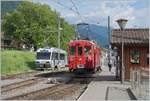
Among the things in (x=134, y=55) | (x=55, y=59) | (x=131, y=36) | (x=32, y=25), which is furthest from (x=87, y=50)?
(x=32, y=25)

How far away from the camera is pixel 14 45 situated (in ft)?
330

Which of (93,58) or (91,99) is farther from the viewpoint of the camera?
(93,58)

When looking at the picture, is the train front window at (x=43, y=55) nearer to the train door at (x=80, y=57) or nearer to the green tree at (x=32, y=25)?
the train door at (x=80, y=57)

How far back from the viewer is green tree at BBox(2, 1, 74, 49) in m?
87.9

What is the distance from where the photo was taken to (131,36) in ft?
106

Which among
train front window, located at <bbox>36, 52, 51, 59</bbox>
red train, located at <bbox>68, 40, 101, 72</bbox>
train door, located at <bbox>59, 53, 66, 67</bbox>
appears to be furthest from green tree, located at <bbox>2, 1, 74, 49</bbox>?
red train, located at <bbox>68, 40, 101, 72</bbox>

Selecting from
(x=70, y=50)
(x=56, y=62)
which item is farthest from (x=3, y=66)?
(x=70, y=50)

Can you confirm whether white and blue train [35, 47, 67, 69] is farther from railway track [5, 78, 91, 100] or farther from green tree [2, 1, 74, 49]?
green tree [2, 1, 74, 49]

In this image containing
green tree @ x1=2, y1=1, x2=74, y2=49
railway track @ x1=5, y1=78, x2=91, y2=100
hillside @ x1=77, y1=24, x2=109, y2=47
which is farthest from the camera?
green tree @ x1=2, y1=1, x2=74, y2=49

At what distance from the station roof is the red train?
5.81 metres

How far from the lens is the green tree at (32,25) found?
8794cm

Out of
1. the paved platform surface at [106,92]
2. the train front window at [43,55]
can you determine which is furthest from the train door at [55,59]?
the paved platform surface at [106,92]

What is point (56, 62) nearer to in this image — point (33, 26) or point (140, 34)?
point (140, 34)

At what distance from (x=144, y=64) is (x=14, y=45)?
71.0 m
